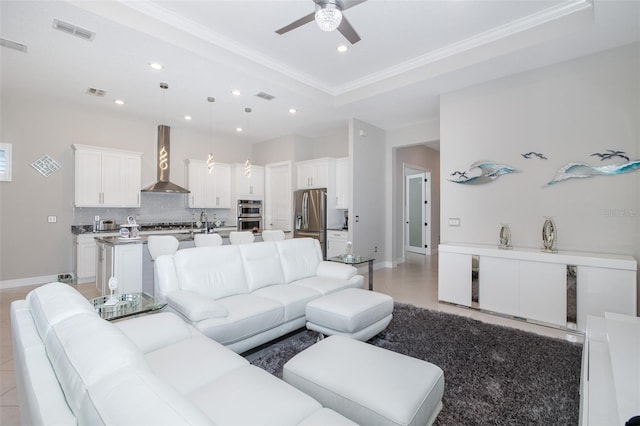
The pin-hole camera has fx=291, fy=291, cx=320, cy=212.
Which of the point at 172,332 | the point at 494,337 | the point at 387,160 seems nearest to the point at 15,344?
the point at 172,332

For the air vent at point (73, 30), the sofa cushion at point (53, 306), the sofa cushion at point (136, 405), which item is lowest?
the sofa cushion at point (136, 405)

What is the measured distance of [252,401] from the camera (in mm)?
1202

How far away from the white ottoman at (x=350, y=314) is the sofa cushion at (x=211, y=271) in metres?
0.77

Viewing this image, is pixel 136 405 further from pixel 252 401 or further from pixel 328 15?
pixel 328 15

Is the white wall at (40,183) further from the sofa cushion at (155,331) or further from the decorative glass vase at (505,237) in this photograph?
the decorative glass vase at (505,237)

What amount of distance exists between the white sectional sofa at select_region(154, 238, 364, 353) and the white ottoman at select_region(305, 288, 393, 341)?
0.71ft

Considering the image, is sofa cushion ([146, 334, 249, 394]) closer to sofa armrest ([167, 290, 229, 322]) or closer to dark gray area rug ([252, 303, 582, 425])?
sofa armrest ([167, 290, 229, 322])

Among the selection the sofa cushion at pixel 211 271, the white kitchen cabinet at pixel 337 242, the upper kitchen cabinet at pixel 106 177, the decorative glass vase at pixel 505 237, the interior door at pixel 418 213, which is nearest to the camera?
the sofa cushion at pixel 211 271

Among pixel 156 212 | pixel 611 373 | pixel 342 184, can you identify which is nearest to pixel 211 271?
pixel 611 373

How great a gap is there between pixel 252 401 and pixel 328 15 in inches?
103

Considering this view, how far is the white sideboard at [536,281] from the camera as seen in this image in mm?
2912

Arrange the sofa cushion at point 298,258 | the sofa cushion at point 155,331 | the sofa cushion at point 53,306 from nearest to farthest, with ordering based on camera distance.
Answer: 1. the sofa cushion at point 53,306
2. the sofa cushion at point 155,331
3. the sofa cushion at point 298,258

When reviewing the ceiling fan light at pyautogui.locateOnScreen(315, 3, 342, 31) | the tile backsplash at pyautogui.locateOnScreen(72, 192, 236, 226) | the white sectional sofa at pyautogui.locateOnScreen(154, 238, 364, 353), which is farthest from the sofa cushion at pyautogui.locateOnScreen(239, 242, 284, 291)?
the tile backsplash at pyautogui.locateOnScreen(72, 192, 236, 226)

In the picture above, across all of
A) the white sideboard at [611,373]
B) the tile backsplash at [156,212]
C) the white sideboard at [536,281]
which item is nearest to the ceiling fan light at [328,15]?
the white sideboard at [611,373]
